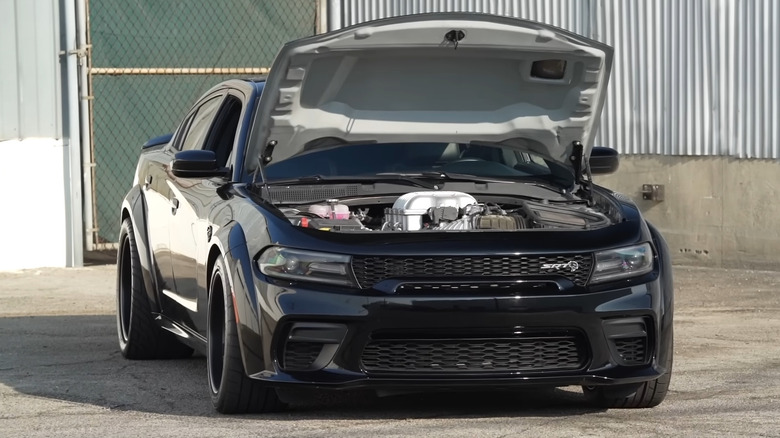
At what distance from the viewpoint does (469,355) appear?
6.58 meters

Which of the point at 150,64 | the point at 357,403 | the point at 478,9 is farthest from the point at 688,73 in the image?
the point at 357,403

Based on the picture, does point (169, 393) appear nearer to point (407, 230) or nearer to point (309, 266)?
point (309, 266)

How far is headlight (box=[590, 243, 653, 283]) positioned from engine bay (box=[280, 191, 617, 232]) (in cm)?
33

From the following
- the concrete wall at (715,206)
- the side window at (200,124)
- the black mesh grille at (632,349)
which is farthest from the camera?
the concrete wall at (715,206)

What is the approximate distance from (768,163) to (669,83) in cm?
137

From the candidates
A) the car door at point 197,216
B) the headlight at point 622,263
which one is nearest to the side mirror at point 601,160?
the headlight at point 622,263

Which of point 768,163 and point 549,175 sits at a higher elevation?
point 549,175

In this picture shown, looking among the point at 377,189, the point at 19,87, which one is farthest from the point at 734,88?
the point at 377,189

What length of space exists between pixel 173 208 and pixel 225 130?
497 millimetres

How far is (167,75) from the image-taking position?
1600 centimetres

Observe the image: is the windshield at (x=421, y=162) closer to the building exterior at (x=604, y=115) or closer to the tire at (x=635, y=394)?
the tire at (x=635, y=394)

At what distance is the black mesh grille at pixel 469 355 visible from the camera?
21.5 feet

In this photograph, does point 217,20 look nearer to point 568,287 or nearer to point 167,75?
point 167,75

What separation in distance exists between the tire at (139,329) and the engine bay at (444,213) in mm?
1936
